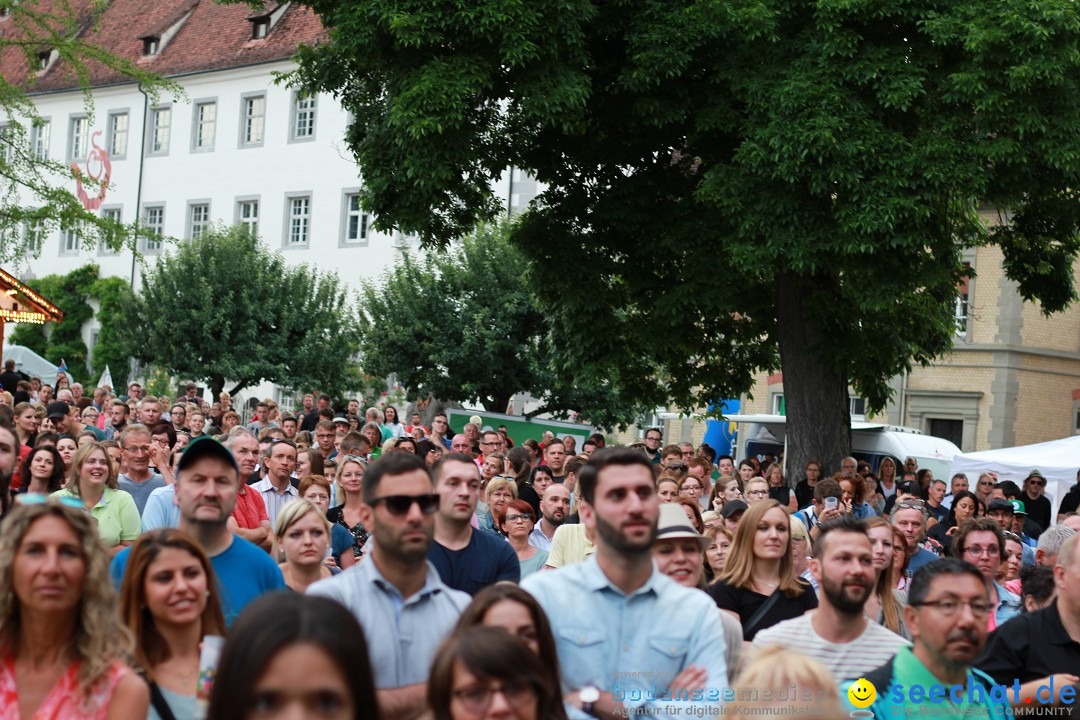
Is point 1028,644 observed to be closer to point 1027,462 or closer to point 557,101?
point 557,101

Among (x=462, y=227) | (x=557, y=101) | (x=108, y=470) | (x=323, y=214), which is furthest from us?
(x=323, y=214)

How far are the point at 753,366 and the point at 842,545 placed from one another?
19.1m

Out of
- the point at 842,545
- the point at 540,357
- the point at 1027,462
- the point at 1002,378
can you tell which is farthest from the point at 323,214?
the point at 842,545

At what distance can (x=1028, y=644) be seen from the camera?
5.80 meters

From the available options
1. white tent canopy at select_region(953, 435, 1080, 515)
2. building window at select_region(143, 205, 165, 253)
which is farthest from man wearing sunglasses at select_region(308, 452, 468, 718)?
building window at select_region(143, 205, 165, 253)

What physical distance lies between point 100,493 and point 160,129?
45.2m

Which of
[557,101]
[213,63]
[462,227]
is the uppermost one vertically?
[213,63]

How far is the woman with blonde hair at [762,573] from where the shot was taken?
286 inches

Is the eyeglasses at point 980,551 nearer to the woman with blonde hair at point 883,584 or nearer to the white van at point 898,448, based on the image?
the woman with blonde hair at point 883,584

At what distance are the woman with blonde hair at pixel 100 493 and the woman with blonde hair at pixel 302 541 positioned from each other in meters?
2.34

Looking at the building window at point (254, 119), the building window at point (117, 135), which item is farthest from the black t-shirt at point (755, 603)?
the building window at point (117, 135)

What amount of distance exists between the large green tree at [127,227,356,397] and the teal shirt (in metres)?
37.3

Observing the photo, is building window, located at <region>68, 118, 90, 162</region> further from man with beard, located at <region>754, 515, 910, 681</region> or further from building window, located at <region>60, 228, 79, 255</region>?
man with beard, located at <region>754, 515, 910, 681</region>

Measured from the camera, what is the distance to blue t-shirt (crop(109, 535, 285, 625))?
19.1 feet
